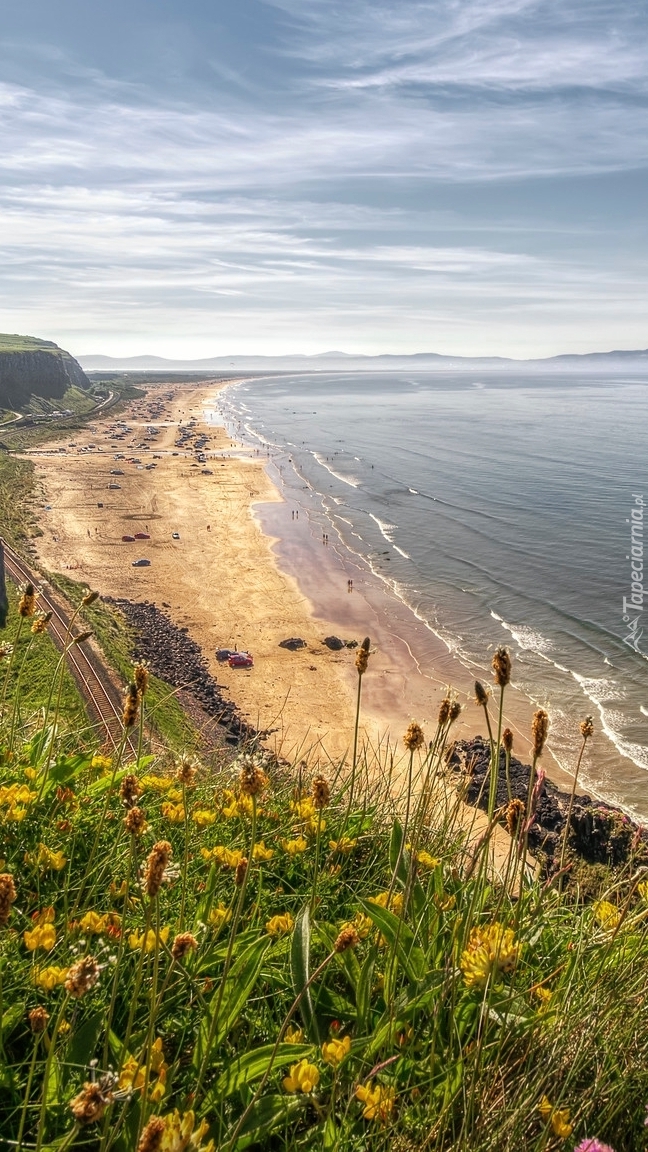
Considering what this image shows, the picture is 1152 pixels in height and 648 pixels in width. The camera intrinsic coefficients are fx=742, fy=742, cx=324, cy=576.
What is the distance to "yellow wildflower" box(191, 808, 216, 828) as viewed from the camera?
11.7ft

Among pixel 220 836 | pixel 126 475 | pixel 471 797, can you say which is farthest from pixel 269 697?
pixel 126 475

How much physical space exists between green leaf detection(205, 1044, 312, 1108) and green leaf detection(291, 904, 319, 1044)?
0.18 m

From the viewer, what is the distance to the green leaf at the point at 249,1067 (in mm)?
2143

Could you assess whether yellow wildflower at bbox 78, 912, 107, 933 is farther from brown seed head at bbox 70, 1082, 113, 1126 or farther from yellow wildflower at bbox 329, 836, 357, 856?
brown seed head at bbox 70, 1082, 113, 1126

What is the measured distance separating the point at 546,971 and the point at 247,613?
99.6ft

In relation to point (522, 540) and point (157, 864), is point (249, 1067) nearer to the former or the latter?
point (157, 864)

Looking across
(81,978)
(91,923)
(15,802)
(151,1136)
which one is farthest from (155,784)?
(151,1136)

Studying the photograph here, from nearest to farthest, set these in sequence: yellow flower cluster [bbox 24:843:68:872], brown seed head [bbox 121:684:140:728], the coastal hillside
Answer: brown seed head [bbox 121:684:140:728] < yellow flower cluster [bbox 24:843:68:872] < the coastal hillside

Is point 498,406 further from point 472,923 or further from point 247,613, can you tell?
point 472,923

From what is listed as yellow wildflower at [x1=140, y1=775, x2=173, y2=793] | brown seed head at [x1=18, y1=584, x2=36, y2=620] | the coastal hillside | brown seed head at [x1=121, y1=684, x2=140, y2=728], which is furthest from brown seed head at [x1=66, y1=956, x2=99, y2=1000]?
the coastal hillside

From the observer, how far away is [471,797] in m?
18.6

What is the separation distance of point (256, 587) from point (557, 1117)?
34.7 meters

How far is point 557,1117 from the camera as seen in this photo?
2020 mm

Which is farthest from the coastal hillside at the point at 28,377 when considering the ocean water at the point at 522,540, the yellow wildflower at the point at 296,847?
the yellow wildflower at the point at 296,847
